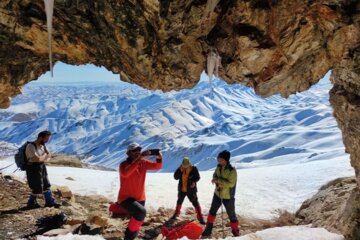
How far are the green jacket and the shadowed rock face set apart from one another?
246cm

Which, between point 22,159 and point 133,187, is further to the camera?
point 22,159

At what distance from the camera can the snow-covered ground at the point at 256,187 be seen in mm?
18203

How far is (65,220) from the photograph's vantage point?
35.5ft

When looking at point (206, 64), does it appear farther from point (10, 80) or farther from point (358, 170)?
point (10, 80)

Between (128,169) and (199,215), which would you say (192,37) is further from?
(199,215)

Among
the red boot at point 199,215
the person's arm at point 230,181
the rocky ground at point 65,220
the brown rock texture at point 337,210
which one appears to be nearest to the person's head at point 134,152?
the rocky ground at point 65,220

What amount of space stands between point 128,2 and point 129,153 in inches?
135

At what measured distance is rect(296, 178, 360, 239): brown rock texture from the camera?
8.27m

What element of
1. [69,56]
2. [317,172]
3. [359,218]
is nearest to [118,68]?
[69,56]

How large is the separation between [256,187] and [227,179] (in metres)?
12.1

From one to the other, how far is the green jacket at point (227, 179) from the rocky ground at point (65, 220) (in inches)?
78.9

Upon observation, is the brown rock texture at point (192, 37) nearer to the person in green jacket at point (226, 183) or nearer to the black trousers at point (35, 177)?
the person in green jacket at point (226, 183)

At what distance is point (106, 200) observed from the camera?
57.5 ft

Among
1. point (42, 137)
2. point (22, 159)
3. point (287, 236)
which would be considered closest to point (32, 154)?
point (22, 159)
